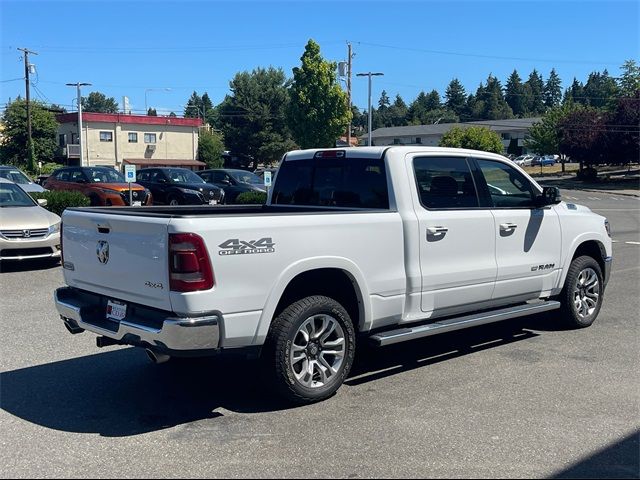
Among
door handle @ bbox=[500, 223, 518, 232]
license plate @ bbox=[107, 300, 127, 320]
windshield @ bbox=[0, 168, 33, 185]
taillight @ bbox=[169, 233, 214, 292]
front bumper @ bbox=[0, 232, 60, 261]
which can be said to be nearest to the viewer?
taillight @ bbox=[169, 233, 214, 292]

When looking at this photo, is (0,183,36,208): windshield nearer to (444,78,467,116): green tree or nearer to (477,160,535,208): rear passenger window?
(477,160,535,208): rear passenger window

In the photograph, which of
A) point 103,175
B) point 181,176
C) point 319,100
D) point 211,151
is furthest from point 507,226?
point 211,151

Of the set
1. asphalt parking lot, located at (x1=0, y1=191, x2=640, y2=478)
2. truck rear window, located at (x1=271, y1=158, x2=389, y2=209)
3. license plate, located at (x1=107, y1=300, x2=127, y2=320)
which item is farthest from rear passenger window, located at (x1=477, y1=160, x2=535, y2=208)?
license plate, located at (x1=107, y1=300, x2=127, y2=320)

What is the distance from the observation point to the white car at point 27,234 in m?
Result: 11.0

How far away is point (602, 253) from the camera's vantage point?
7766 mm

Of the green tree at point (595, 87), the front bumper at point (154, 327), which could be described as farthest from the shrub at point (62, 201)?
the green tree at point (595, 87)

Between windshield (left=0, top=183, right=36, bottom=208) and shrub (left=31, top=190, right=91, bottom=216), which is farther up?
windshield (left=0, top=183, right=36, bottom=208)

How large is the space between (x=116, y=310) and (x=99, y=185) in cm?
1633

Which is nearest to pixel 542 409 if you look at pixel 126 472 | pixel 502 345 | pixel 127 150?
pixel 502 345

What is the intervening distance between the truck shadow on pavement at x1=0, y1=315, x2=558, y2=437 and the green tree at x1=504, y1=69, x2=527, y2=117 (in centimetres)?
18857

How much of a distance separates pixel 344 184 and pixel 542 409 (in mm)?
2602

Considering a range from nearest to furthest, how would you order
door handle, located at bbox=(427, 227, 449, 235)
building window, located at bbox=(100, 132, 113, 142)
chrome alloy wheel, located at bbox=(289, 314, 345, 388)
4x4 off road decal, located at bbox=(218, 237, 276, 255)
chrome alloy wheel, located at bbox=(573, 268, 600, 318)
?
4x4 off road decal, located at bbox=(218, 237, 276, 255), chrome alloy wheel, located at bbox=(289, 314, 345, 388), door handle, located at bbox=(427, 227, 449, 235), chrome alloy wheel, located at bbox=(573, 268, 600, 318), building window, located at bbox=(100, 132, 113, 142)

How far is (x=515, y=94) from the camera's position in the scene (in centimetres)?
18725

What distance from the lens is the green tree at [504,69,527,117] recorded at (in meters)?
185
